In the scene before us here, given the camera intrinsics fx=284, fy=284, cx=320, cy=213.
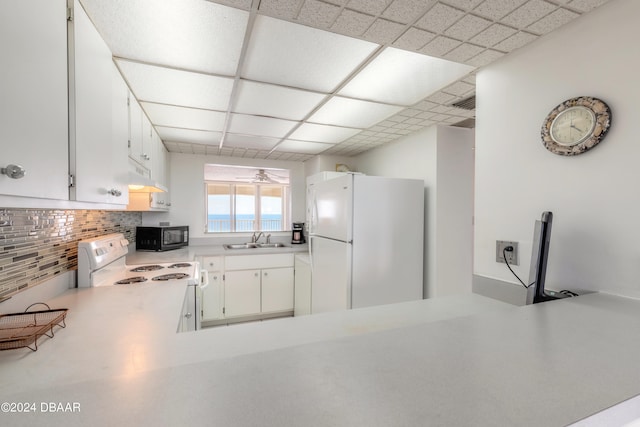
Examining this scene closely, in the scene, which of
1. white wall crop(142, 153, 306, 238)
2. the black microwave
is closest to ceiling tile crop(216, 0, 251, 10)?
the black microwave

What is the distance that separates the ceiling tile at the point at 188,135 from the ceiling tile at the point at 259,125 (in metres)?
0.32

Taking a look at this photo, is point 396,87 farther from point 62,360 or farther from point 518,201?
point 62,360

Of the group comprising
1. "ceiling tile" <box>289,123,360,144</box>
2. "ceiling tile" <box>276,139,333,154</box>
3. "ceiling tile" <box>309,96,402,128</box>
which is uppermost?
"ceiling tile" <box>309,96,402,128</box>

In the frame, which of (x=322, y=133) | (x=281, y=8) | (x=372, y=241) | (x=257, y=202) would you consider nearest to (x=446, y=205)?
(x=372, y=241)

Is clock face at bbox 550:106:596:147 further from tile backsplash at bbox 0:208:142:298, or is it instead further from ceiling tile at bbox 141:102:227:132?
tile backsplash at bbox 0:208:142:298

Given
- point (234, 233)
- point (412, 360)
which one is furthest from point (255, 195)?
point (412, 360)

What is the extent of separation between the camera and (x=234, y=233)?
13.4ft

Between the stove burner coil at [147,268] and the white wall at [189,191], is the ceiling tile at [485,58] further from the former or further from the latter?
the white wall at [189,191]

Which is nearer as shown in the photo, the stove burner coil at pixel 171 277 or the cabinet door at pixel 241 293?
the stove burner coil at pixel 171 277

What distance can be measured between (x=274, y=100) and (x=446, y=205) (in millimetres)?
1782

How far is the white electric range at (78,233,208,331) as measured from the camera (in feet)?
5.53

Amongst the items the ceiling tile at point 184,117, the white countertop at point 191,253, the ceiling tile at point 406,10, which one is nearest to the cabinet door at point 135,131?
the ceiling tile at point 184,117

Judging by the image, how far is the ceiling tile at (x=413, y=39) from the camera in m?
1.27

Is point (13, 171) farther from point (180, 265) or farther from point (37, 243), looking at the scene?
point (180, 265)
